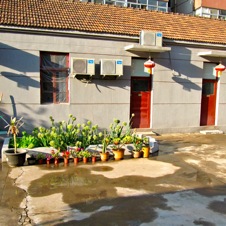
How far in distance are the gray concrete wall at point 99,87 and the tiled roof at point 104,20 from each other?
0.41 meters

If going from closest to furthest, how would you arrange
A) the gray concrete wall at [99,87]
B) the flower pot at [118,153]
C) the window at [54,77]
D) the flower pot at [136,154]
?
the flower pot at [118,153], the flower pot at [136,154], the gray concrete wall at [99,87], the window at [54,77]

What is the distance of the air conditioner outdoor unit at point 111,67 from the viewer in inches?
350

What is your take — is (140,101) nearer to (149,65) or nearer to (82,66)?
(149,65)

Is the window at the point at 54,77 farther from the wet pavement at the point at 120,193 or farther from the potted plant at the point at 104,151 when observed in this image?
the wet pavement at the point at 120,193

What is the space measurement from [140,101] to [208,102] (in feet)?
10.5

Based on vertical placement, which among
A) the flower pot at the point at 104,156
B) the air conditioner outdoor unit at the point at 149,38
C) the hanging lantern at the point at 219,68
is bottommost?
the flower pot at the point at 104,156

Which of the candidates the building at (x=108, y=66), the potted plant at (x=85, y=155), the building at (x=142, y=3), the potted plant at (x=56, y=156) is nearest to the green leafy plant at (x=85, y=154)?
the potted plant at (x=85, y=155)

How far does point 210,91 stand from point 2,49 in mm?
8229

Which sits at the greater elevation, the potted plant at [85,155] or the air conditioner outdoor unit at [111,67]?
the air conditioner outdoor unit at [111,67]

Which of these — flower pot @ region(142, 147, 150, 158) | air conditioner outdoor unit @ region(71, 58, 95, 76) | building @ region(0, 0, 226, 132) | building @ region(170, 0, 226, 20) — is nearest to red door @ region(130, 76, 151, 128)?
building @ region(0, 0, 226, 132)

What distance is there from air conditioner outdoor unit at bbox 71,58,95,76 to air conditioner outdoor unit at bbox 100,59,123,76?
0.37 m

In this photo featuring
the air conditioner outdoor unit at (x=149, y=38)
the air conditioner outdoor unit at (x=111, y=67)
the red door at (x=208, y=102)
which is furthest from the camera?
the red door at (x=208, y=102)

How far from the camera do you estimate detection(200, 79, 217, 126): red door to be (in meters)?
11.1

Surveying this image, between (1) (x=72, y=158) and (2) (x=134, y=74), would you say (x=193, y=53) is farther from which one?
(1) (x=72, y=158)
